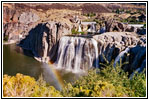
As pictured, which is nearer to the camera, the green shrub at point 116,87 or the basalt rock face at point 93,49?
the green shrub at point 116,87

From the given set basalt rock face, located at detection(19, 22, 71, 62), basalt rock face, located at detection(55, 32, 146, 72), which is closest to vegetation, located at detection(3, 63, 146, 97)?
basalt rock face, located at detection(55, 32, 146, 72)

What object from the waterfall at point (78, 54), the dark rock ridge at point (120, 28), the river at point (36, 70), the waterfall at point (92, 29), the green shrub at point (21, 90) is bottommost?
the river at point (36, 70)

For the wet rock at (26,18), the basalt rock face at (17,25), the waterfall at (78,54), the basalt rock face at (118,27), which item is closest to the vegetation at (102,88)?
the waterfall at (78,54)

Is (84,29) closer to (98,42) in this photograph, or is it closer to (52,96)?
(98,42)

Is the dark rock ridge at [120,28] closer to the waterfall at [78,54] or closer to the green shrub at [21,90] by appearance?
the waterfall at [78,54]

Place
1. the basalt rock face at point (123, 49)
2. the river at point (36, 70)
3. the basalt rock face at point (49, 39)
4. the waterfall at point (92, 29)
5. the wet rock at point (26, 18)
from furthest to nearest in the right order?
the wet rock at point (26, 18) < the waterfall at point (92, 29) < the basalt rock face at point (49, 39) < the river at point (36, 70) < the basalt rock face at point (123, 49)

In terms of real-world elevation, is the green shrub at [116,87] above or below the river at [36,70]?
above

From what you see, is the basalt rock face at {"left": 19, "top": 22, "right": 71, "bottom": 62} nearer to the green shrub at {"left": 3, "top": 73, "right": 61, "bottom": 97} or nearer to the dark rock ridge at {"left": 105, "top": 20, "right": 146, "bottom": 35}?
the dark rock ridge at {"left": 105, "top": 20, "right": 146, "bottom": 35}

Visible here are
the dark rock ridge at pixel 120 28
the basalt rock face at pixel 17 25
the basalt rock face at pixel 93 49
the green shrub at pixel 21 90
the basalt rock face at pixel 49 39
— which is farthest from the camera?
the basalt rock face at pixel 17 25
